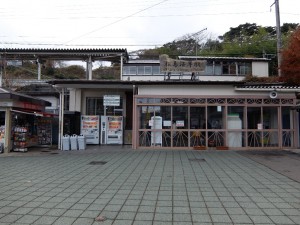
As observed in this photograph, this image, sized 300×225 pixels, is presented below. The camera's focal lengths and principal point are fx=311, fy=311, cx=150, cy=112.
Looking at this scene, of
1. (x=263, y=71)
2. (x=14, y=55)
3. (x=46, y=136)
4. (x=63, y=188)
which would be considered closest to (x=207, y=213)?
(x=63, y=188)

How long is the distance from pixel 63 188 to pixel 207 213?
3.80 m

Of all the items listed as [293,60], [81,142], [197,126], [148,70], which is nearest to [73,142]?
[81,142]

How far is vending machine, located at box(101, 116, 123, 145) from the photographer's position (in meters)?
19.8

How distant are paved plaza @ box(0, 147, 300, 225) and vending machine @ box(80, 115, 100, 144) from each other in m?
7.82

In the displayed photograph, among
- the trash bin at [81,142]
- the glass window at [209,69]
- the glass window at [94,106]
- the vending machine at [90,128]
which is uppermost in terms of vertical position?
the glass window at [209,69]

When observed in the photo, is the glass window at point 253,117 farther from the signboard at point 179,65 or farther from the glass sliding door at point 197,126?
the signboard at point 179,65

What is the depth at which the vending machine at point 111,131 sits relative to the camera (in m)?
19.8

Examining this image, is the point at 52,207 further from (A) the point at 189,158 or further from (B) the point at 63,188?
(A) the point at 189,158

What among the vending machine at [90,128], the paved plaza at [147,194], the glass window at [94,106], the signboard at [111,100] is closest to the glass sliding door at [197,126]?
the signboard at [111,100]

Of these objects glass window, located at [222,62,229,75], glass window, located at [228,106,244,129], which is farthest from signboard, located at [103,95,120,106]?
glass window, located at [222,62,229,75]

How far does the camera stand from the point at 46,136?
19.8 meters

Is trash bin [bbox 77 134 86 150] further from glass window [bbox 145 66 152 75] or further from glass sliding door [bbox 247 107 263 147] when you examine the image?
glass window [bbox 145 66 152 75]

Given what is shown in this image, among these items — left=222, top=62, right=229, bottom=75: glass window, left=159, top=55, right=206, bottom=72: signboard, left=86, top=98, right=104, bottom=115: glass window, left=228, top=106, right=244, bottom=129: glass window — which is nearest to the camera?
left=228, top=106, right=244, bottom=129: glass window

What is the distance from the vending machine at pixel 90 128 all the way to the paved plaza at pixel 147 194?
7.82m
